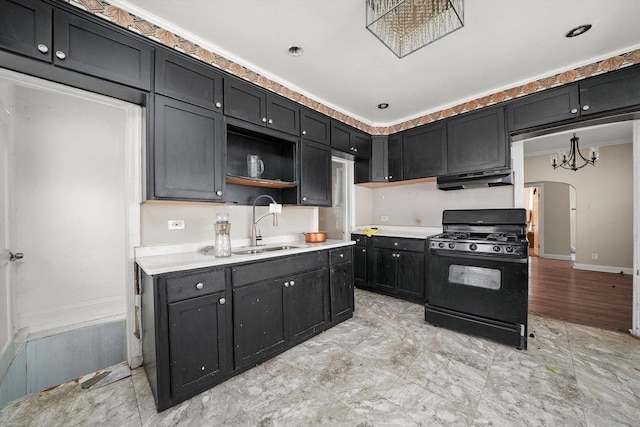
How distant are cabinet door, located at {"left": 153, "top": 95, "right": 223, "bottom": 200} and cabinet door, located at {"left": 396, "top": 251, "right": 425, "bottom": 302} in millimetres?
2615

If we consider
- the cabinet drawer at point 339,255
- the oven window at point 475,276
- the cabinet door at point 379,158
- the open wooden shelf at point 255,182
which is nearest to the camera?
the open wooden shelf at point 255,182

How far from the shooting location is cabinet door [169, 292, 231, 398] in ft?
5.56

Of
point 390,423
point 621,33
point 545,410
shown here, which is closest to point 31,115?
point 390,423

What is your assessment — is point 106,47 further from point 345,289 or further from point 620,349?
point 620,349

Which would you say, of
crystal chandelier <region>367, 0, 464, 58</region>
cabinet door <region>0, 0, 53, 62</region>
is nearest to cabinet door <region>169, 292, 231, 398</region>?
cabinet door <region>0, 0, 53, 62</region>

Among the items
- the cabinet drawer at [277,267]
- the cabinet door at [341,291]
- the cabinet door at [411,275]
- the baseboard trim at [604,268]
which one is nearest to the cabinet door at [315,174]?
the cabinet drawer at [277,267]

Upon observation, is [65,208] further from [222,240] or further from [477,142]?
[477,142]

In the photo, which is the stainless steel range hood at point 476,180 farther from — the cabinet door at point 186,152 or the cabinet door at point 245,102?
the cabinet door at point 186,152

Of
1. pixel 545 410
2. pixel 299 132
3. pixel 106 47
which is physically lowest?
pixel 545 410

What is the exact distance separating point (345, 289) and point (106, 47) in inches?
113

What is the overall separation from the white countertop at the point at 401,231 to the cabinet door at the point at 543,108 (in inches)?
66.0

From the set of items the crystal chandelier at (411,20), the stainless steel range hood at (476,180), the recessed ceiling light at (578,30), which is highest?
the recessed ceiling light at (578,30)

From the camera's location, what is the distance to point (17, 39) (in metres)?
1.43

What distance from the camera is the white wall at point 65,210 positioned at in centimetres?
244
